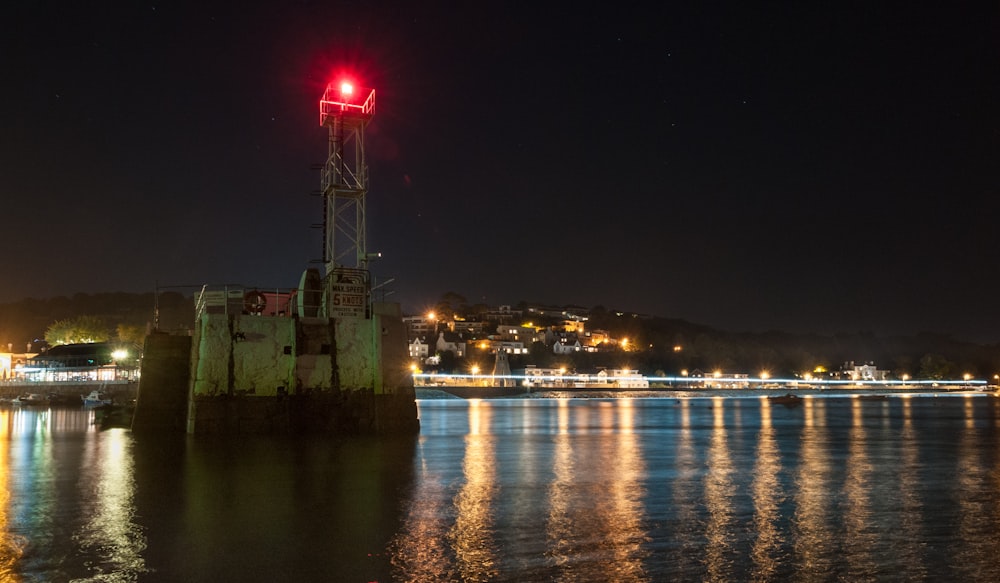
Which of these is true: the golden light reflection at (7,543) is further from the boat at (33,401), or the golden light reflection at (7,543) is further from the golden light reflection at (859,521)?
the boat at (33,401)

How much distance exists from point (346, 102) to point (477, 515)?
24.1m

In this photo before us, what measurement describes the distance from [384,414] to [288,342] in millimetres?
3550

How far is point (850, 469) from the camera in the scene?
20.2m

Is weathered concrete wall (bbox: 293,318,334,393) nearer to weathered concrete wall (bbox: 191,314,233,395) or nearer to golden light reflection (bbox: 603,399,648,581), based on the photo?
weathered concrete wall (bbox: 191,314,233,395)

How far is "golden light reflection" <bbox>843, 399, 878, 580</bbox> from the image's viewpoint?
9547mm

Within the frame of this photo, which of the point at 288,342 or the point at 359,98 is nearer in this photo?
the point at 288,342

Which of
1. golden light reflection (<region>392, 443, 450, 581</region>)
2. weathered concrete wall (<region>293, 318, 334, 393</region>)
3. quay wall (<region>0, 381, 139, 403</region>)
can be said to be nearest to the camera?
golden light reflection (<region>392, 443, 450, 581</region>)

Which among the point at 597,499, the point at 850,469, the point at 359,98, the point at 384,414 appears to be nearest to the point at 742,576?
the point at 597,499

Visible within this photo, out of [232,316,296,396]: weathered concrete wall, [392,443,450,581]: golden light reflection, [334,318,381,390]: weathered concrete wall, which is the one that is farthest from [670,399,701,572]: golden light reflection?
[232,316,296,396]: weathered concrete wall

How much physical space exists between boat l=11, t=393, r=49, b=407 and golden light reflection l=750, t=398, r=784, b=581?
7526 centimetres

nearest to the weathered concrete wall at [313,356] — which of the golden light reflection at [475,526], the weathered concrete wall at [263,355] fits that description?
the weathered concrete wall at [263,355]

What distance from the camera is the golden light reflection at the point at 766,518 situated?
9422mm

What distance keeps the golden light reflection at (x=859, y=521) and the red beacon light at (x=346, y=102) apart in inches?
865

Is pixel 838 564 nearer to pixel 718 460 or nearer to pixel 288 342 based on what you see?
pixel 718 460
